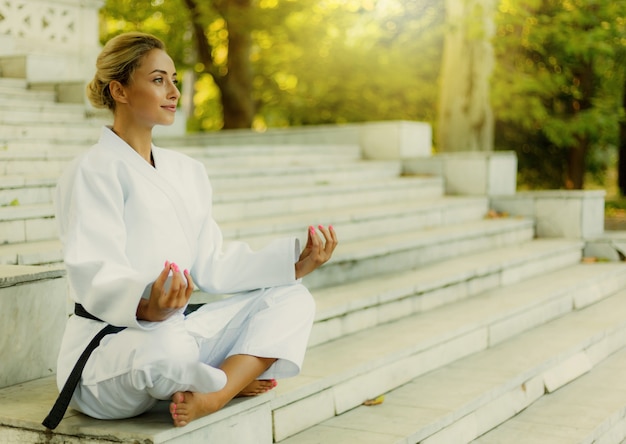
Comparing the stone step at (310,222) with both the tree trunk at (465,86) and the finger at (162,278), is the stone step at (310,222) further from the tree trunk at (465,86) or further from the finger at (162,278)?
the tree trunk at (465,86)

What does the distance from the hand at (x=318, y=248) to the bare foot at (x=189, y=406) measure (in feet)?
2.11

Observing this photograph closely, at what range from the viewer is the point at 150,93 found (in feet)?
10.8

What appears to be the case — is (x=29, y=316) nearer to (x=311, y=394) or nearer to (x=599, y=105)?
(x=311, y=394)

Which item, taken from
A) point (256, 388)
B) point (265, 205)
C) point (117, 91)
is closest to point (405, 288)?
point (265, 205)

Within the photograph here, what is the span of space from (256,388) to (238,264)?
501 millimetres

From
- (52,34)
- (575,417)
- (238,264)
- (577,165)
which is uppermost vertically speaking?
(52,34)

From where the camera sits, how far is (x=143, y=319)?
298cm

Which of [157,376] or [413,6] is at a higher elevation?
[413,6]

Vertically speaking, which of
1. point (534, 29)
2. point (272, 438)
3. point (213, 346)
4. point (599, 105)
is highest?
point (534, 29)

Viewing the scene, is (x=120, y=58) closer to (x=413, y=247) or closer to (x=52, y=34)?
(x=413, y=247)

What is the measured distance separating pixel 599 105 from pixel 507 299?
29.3 ft

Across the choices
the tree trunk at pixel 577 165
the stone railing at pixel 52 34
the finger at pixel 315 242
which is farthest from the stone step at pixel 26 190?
the tree trunk at pixel 577 165

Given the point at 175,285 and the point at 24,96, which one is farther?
the point at 24,96

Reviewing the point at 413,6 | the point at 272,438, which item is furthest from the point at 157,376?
the point at 413,6
